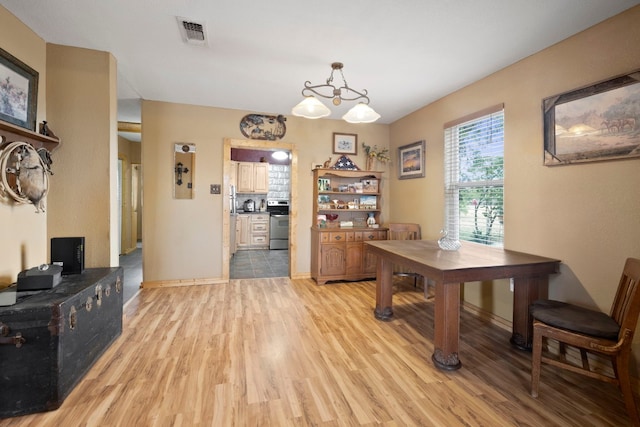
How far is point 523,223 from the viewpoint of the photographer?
2594 millimetres

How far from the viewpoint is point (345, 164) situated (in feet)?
15.1

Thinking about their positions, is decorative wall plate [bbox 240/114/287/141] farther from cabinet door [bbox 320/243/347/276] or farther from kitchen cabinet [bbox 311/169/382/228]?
cabinet door [bbox 320/243/347/276]

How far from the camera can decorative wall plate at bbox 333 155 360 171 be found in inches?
180

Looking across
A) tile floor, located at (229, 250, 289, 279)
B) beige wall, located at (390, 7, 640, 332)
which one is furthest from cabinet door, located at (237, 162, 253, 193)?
beige wall, located at (390, 7, 640, 332)

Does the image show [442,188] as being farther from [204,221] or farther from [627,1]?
[204,221]

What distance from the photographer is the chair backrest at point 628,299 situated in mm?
1491

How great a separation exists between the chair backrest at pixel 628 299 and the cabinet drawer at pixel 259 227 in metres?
6.27

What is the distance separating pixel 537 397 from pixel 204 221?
3952 mm

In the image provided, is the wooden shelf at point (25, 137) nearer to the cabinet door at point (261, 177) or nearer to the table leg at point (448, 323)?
the table leg at point (448, 323)

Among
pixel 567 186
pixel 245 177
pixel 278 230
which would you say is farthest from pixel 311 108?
pixel 278 230

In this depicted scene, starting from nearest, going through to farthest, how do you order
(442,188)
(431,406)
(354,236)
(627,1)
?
(431,406)
(627,1)
(442,188)
(354,236)

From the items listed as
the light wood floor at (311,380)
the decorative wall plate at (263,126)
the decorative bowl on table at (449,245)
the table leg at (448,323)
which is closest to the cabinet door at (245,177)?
the decorative wall plate at (263,126)

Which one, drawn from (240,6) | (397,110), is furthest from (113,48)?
(397,110)

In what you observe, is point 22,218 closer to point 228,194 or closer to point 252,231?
point 228,194
